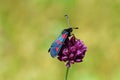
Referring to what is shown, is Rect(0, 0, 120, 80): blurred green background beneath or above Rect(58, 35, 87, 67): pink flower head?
above

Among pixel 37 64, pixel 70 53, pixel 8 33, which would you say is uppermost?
pixel 8 33

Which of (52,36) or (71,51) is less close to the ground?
(52,36)

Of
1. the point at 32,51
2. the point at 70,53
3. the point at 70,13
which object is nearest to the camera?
the point at 70,53

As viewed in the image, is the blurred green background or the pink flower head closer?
the pink flower head

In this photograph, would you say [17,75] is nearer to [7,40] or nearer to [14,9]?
[7,40]

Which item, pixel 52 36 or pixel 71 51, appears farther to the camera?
pixel 52 36

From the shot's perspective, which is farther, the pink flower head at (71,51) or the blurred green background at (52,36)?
the blurred green background at (52,36)

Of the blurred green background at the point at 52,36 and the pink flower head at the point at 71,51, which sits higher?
the blurred green background at the point at 52,36

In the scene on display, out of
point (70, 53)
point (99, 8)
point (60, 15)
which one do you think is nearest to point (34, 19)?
point (60, 15)
